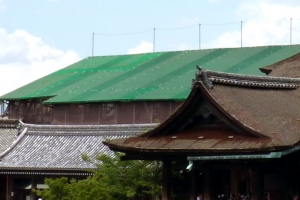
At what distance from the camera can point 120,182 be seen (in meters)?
41.9

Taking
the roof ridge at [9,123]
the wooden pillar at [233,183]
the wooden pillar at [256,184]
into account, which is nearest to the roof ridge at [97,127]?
the roof ridge at [9,123]

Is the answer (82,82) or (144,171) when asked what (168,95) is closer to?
(82,82)

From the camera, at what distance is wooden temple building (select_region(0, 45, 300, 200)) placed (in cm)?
3216

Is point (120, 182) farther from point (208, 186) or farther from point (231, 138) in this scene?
point (231, 138)

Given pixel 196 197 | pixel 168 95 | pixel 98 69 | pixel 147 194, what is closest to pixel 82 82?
pixel 98 69

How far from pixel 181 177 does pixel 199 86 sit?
9396 millimetres

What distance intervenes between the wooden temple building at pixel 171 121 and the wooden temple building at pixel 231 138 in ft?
0.15

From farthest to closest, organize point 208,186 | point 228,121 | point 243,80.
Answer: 1. point 243,80
2. point 208,186
3. point 228,121

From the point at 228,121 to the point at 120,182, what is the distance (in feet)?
35.1

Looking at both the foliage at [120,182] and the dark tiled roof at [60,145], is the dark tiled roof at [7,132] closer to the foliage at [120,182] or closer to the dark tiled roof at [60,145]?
the dark tiled roof at [60,145]

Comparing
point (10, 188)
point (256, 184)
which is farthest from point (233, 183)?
point (10, 188)

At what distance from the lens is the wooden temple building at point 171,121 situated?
3216 cm

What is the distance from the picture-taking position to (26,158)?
56781 millimetres

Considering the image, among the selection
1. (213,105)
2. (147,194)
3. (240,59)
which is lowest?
(147,194)
